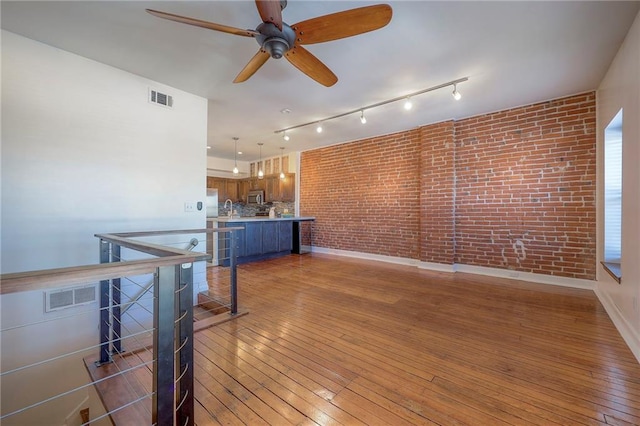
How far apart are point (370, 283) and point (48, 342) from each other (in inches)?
140

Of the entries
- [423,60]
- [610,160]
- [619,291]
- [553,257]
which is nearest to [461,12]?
[423,60]

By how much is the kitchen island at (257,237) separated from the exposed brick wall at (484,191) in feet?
4.33

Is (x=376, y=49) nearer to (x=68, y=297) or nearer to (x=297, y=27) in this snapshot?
(x=297, y=27)

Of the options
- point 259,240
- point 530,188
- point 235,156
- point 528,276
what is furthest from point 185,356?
point 235,156

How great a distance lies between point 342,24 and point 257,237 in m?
4.33

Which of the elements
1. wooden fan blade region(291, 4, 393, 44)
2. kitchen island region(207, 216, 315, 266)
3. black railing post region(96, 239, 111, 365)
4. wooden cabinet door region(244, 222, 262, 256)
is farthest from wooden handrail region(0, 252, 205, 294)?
wooden cabinet door region(244, 222, 262, 256)

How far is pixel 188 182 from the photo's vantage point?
3.47m

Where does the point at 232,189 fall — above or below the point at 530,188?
above

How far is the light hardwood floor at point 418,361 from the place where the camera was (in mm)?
1478

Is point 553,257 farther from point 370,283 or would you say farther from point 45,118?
point 45,118

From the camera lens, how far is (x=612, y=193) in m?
3.00

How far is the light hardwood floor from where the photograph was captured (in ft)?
4.85

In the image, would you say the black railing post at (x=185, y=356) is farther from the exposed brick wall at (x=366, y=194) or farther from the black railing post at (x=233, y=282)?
the exposed brick wall at (x=366, y=194)

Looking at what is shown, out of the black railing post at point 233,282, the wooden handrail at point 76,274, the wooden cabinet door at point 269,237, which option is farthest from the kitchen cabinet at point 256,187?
the wooden handrail at point 76,274
